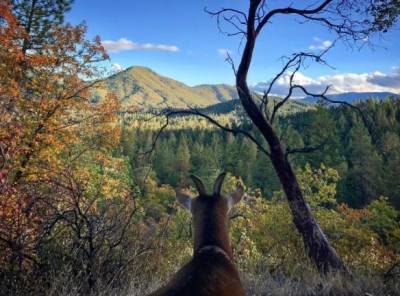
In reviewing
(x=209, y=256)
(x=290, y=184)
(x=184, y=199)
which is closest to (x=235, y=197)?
(x=184, y=199)

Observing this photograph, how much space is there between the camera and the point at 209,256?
11.0ft

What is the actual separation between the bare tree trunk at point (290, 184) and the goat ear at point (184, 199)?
4464 mm

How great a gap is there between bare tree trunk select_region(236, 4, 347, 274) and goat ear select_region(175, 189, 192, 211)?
446 centimetres

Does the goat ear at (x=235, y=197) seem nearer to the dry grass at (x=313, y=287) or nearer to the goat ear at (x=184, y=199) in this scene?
the goat ear at (x=184, y=199)

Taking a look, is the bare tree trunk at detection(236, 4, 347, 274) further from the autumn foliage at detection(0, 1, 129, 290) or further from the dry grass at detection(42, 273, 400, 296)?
the autumn foliage at detection(0, 1, 129, 290)

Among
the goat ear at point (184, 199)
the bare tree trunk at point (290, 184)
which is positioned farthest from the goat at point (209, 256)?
the bare tree trunk at point (290, 184)

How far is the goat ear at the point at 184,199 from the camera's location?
13.6 feet

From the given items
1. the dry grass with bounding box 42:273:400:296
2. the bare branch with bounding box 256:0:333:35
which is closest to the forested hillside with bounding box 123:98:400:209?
the bare branch with bounding box 256:0:333:35

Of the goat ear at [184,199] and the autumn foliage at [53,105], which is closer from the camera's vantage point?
the goat ear at [184,199]

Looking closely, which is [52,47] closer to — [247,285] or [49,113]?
[49,113]

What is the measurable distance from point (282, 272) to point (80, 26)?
17870mm

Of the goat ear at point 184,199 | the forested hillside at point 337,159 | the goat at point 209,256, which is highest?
the goat ear at point 184,199

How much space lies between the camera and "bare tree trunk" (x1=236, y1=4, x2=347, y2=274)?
26.6 feet

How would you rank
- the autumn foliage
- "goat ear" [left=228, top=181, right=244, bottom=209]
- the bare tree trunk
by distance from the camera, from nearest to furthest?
"goat ear" [left=228, top=181, right=244, bottom=209]
the bare tree trunk
the autumn foliage
